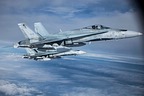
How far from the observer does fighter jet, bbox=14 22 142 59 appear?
5496 millimetres

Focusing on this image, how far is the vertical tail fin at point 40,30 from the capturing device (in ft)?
18.1

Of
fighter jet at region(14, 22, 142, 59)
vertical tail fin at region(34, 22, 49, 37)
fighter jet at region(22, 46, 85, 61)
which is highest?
vertical tail fin at region(34, 22, 49, 37)

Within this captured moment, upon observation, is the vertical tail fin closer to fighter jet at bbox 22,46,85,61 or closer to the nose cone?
fighter jet at bbox 22,46,85,61

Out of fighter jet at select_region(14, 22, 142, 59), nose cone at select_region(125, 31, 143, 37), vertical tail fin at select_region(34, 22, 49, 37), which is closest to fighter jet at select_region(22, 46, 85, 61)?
fighter jet at select_region(14, 22, 142, 59)

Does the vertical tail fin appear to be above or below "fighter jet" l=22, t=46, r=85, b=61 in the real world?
above

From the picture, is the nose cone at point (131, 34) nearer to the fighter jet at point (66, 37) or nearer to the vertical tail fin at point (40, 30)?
the fighter jet at point (66, 37)

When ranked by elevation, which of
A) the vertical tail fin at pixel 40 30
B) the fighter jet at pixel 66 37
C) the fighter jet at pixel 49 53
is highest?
the vertical tail fin at pixel 40 30

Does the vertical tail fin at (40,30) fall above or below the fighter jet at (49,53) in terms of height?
above

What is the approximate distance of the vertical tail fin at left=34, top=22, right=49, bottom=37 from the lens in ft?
18.1

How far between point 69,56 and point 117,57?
656 millimetres

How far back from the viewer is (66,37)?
554 cm

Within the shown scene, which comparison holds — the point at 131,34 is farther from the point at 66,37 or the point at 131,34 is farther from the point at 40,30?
the point at 40,30

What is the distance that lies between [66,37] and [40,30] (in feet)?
1.16

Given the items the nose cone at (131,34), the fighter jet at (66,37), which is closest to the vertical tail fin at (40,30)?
the fighter jet at (66,37)
